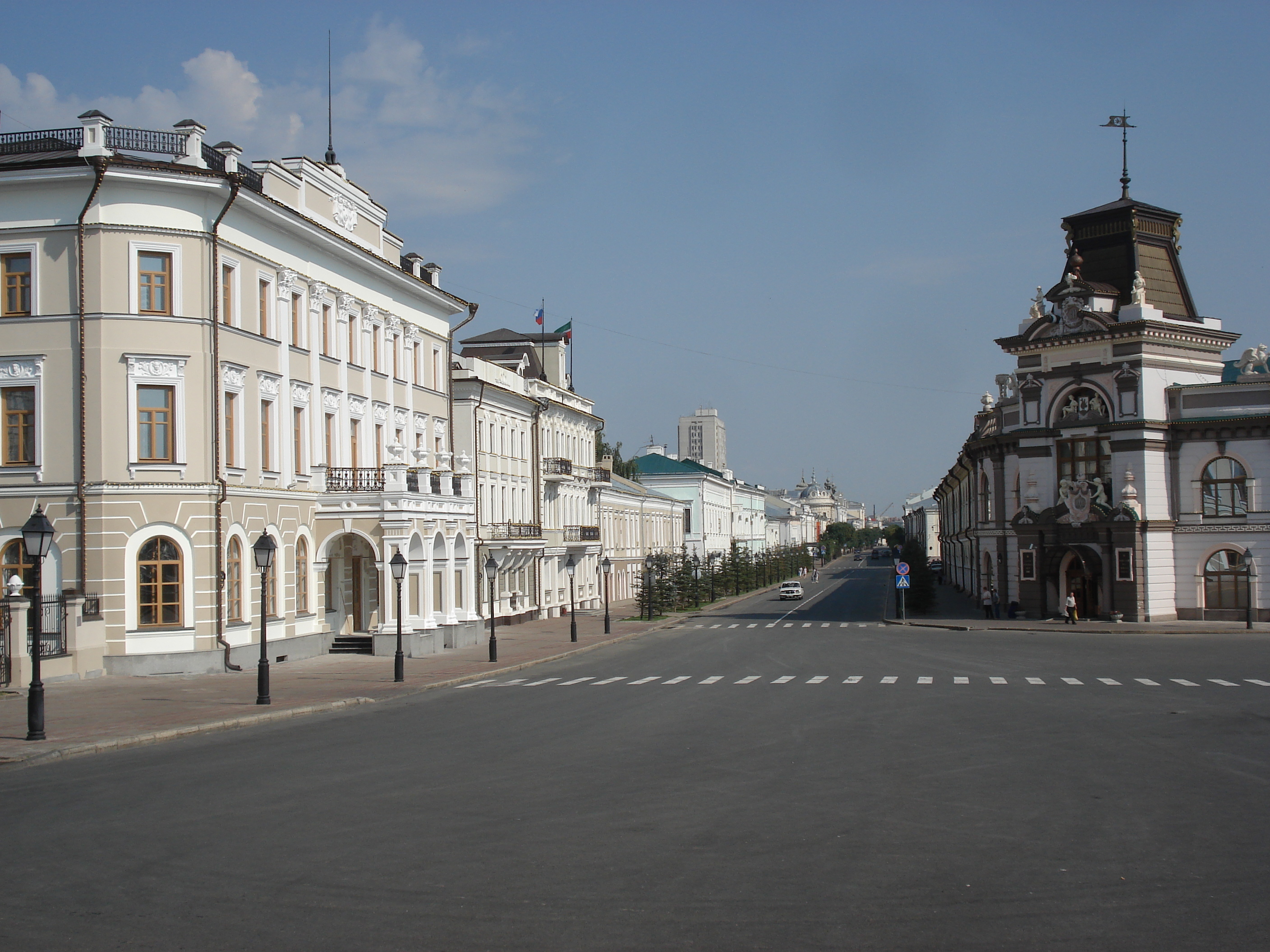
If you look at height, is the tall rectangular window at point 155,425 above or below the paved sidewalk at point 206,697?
above

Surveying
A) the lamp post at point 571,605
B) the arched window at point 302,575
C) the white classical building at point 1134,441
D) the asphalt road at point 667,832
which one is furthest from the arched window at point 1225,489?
the arched window at point 302,575

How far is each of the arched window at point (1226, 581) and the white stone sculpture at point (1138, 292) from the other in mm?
11104

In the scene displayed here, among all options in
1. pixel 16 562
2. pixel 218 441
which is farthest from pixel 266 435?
pixel 16 562

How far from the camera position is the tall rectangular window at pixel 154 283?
28453 millimetres

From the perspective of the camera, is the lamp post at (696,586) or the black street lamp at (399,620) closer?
the black street lamp at (399,620)

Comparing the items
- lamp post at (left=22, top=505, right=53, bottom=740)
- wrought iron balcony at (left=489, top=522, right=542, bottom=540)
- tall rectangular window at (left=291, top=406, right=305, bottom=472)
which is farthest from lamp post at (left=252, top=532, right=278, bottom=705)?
wrought iron balcony at (left=489, top=522, right=542, bottom=540)

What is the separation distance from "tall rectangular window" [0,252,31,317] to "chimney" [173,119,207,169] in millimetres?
4660

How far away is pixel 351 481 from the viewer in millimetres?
36656

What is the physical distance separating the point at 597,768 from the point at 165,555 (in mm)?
17727

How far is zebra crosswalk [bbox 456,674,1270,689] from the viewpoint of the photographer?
85.0 feet

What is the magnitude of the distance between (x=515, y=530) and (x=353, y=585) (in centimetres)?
1660

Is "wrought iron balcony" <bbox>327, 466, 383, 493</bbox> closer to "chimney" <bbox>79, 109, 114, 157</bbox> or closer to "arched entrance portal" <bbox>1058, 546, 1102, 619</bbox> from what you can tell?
"chimney" <bbox>79, 109, 114, 157</bbox>

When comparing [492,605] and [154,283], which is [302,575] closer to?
[492,605]

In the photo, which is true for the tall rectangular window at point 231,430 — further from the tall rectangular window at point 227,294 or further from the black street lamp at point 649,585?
the black street lamp at point 649,585
